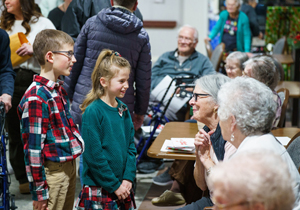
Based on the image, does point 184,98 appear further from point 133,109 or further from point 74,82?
point 74,82

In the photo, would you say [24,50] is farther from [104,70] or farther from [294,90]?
[294,90]

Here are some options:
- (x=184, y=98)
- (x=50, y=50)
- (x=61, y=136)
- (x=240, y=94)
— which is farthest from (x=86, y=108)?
(x=184, y=98)

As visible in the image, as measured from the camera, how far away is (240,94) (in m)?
1.65

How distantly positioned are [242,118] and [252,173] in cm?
61

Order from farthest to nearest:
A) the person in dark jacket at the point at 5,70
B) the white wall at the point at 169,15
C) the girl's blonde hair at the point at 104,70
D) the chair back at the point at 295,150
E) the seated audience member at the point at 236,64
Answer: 1. the white wall at the point at 169,15
2. the seated audience member at the point at 236,64
3. the person in dark jacket at the point at 5,70
4. the girl's blonde hair at the point at 104,70
5. the chair back at the point at 295,150

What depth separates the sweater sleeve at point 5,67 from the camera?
265 centimetres

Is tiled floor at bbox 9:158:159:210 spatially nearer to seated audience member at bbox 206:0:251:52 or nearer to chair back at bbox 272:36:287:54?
seated audience member at bbox 206:0:251:52

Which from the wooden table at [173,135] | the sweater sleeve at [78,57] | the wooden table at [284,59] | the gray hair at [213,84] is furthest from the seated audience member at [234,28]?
the gray hair at [213,84]

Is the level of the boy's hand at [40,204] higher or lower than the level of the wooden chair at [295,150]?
lower

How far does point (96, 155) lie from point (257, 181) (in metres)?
1.30

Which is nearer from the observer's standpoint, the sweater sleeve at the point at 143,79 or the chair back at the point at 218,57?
the sweater sleeve at the point at 143,79

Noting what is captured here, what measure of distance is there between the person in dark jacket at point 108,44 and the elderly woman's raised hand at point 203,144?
987mm

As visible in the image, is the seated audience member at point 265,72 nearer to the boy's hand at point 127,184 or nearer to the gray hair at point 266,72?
the gray hair at point 266,72

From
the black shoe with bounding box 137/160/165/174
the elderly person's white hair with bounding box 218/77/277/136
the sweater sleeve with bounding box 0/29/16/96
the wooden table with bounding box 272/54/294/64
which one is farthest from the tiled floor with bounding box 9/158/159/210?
the wooden table with bounding box 272/54/294/64
